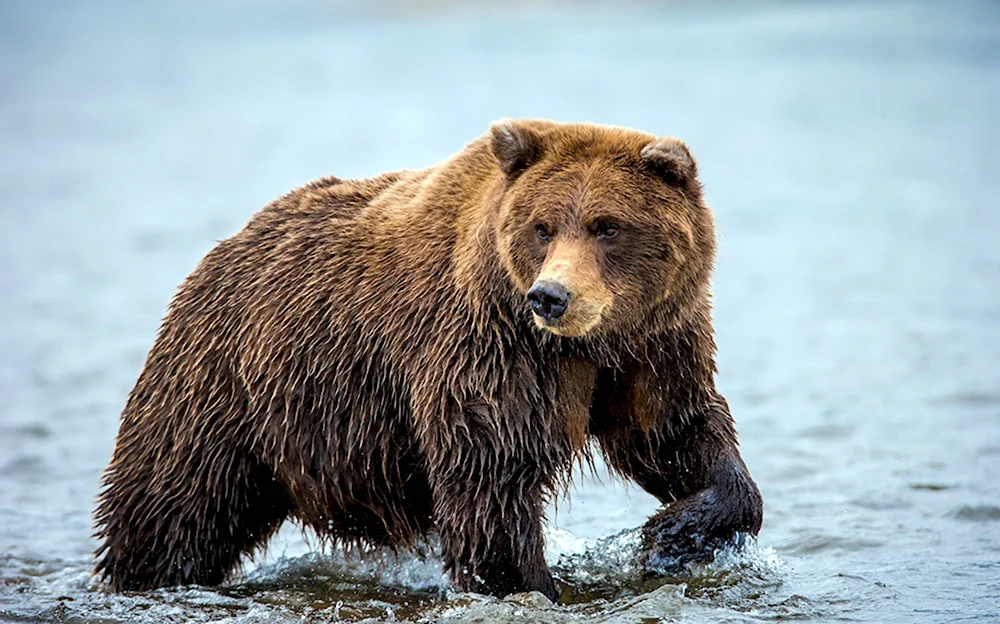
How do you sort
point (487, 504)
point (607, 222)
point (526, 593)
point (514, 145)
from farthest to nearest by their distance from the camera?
point (526, 593)
point (487, 504)
point (514, 145)
point (607, 222)

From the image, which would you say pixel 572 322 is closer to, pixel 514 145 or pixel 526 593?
pixel 514 145

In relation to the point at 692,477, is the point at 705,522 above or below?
below

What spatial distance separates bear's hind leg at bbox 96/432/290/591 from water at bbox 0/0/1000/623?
238mm

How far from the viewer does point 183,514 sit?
25.6 feet

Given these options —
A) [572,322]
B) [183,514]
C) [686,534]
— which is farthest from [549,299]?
[183,514]

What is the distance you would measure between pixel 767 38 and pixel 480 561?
45.8m

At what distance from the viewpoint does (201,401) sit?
307 inches

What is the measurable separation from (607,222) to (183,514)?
2.83 metres

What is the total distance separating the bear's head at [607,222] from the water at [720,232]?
4.99ft

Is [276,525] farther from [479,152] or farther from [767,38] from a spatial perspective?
[767,38]

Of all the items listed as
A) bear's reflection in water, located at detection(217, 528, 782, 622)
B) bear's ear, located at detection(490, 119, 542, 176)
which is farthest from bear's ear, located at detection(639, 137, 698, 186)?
bear's reflection in water, located at detection(217, 528, 782, 622)

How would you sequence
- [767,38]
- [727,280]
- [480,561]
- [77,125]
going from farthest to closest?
[767,38] < [77,125] < [727,280] < [480,561]

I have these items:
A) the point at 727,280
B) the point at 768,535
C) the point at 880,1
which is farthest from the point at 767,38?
the point at 768,535

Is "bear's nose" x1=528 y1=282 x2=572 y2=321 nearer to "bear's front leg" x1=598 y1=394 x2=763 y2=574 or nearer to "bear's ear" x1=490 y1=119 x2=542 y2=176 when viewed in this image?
"bear's ear" x1=490 y1=119 x2=542 y2=176
